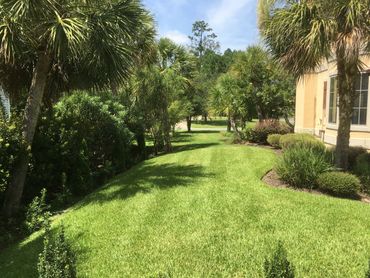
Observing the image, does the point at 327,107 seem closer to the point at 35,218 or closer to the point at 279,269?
the point at 35,218

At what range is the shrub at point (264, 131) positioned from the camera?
1883 cm

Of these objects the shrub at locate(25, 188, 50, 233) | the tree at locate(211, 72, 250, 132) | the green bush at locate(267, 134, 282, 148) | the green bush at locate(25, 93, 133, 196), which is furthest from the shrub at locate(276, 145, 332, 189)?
the tree at locate(211, 72, 250, 132)

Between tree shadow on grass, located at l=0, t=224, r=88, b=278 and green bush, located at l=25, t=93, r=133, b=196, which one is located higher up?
green bush, located at l=25, t=93, r=133, b=196

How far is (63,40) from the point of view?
785 centimetres

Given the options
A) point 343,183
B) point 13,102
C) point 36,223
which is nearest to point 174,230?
point 36,223

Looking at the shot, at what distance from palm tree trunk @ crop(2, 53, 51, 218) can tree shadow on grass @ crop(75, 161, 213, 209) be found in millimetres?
1383

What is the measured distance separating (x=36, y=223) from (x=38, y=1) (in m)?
4.44

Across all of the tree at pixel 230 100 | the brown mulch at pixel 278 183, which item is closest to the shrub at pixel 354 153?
the brown mulch at pixel 278 183

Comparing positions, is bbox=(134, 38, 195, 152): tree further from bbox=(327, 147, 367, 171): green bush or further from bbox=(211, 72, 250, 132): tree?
bbox=(327, 147, 367, 171): green bush

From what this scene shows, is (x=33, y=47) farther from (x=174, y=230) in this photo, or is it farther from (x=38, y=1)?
(x=174, y=230)

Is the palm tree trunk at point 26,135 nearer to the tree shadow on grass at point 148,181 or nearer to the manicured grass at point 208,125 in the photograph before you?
the tree shadow on grass at point 148,181

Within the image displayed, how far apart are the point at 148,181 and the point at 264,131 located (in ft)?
33.3

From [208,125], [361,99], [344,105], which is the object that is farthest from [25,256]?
[208,125]

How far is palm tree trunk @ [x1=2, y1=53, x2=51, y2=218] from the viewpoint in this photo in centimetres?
848
